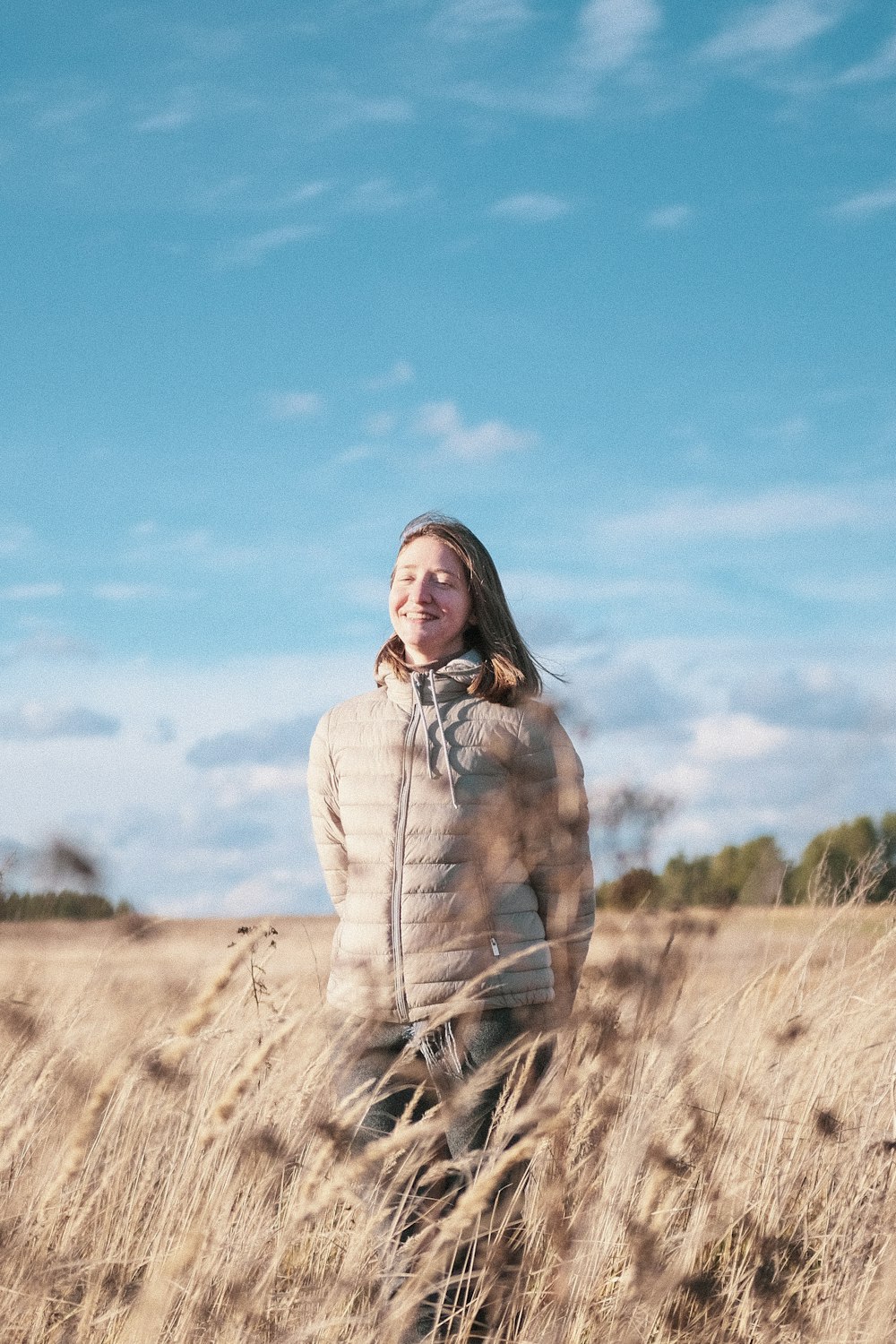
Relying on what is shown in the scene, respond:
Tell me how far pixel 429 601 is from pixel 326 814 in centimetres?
56

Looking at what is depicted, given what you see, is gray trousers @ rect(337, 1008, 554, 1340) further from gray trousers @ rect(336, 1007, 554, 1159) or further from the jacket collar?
the jacket collar

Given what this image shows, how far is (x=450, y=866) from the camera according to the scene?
262 centimetres

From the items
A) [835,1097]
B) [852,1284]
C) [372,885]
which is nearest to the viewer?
[852,1284]

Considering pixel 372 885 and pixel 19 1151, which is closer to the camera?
pixel 372 885

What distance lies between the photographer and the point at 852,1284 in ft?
8.22

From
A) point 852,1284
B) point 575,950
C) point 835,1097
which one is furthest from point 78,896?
point 835,1097

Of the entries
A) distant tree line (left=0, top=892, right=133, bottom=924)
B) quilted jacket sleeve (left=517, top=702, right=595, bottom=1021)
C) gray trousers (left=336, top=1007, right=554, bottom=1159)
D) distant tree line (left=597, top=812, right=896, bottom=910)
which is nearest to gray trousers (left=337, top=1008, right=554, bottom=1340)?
gray trousers (left=336, top=1007, right=554, bottom=1159)

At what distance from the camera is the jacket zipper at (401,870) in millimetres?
2609

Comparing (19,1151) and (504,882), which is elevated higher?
(504,882)

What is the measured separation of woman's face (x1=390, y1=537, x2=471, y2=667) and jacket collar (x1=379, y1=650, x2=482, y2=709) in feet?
0.17

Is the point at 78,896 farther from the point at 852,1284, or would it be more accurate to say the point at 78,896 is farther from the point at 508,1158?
the point at 852,1284

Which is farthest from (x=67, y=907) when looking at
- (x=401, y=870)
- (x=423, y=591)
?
(x=423, y=591)

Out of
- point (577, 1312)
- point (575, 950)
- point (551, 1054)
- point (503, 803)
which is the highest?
point (503, 803)

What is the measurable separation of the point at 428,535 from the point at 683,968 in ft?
4.70
